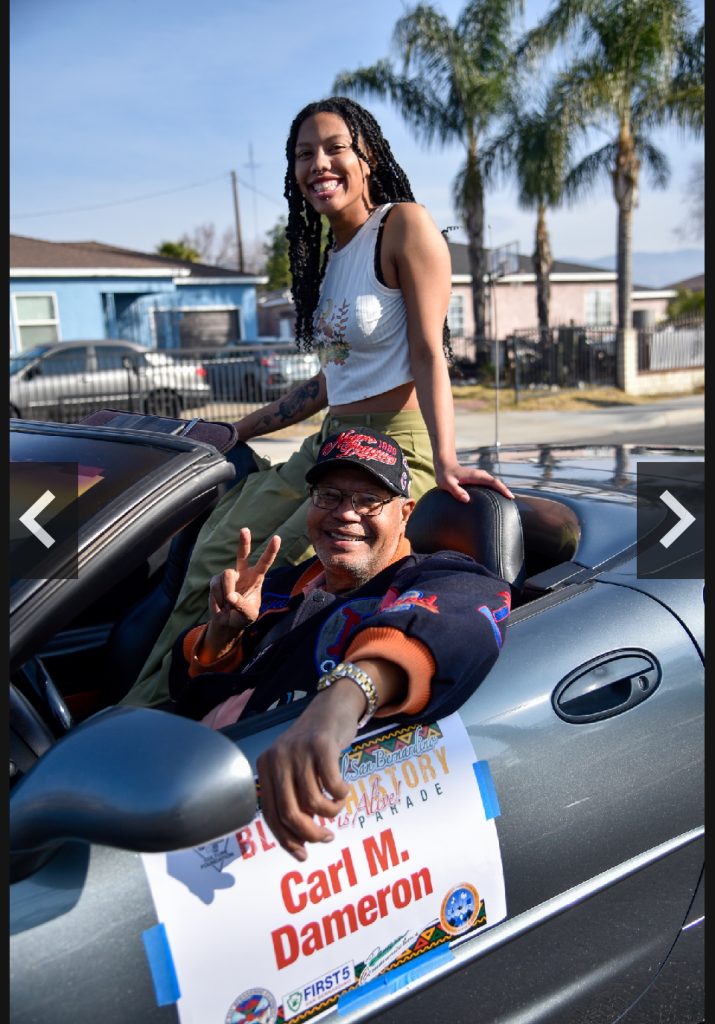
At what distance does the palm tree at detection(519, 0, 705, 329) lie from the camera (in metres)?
18.4

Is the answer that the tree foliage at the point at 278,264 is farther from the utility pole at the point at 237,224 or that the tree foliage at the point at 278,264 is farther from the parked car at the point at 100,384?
the parked car at the point at 100,384

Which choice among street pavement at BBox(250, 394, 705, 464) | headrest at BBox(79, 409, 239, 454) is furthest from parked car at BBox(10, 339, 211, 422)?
headrest at BBox(79, 409, 239, 454)

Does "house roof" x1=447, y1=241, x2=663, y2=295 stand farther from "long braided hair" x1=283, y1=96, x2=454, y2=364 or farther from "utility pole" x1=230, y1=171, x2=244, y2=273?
"long braided hair" x1=283, y1=96, x2=454, y2=364

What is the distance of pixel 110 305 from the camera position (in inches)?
971

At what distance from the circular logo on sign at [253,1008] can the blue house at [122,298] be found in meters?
22.7

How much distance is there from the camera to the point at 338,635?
188 cm

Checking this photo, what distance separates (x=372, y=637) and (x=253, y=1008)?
0.58 m

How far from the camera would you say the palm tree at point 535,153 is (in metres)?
20.2

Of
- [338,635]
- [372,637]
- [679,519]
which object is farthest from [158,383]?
[372,637]

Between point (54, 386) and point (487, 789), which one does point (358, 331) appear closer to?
point (487, 789)

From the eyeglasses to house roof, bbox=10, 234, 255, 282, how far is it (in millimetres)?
22630

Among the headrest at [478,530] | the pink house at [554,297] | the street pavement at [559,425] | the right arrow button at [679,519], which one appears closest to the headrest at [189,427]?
the headrest at [478,530]

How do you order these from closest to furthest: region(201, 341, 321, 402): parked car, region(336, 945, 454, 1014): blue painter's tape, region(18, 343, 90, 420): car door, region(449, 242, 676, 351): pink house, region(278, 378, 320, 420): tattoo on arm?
region(336, 945, 454, 1014): blue painter's tape
region(278, 378, 320, 420): tattoo on arm
region(18, 343, 90, 420): car door
region(201, 341, 321, 402): parked car
region(449, 242, 676, 351): pink house

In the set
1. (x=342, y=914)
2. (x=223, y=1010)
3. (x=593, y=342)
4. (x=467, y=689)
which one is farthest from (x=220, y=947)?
(x=593, y=342)
